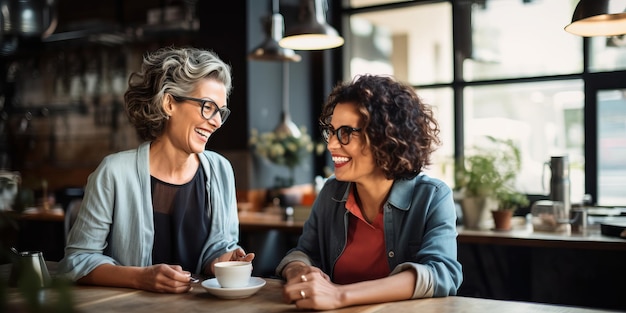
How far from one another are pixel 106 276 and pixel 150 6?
18.3 feet

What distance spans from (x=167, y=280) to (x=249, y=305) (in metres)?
0.28

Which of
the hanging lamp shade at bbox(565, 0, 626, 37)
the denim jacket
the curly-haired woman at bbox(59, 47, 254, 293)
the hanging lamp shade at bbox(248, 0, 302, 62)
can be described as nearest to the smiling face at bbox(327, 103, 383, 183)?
the denim jacket

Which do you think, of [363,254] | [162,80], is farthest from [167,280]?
[162,80]

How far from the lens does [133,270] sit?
1.79 meters

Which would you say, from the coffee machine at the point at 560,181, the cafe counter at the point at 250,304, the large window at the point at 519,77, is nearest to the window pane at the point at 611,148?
the large window at the point at 519,77

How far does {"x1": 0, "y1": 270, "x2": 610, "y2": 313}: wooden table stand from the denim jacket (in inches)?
3.7

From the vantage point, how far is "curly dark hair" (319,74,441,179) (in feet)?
6.34

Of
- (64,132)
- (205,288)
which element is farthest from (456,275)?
(64,132)

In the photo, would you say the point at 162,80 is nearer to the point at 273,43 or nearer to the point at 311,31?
the point at 311,31

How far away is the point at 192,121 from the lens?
2125 mm

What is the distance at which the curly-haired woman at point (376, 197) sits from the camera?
1.88 meters

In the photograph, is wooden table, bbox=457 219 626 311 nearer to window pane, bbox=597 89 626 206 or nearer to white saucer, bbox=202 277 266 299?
window pane, bbox=597 89 626 206

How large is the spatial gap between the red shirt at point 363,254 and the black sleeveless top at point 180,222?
0.51 metres

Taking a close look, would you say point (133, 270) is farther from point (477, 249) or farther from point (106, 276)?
point (477, 249)
